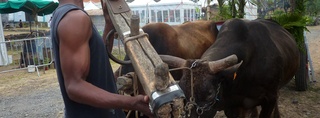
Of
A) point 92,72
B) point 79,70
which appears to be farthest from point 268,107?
point 79,70

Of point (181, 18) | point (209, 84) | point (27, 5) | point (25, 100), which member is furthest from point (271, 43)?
point (181, 18)

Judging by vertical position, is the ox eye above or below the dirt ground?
above

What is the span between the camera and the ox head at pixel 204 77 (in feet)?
11.4

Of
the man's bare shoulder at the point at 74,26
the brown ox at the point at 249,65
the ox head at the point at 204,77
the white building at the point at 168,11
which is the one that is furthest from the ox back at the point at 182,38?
the white building at the point at 168,11

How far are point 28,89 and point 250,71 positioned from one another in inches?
282

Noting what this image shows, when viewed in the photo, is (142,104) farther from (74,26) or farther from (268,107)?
(268,107)

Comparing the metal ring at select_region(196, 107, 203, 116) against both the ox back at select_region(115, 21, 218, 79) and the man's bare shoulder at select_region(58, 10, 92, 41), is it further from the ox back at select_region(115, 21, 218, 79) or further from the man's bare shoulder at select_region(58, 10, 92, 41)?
the man's bare shoulder at select_region(58, 10, 92, 41)

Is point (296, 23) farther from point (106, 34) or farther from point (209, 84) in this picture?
point (106, 34)

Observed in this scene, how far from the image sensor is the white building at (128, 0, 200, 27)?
67.7 ft

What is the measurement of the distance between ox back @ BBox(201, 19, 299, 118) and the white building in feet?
50.2

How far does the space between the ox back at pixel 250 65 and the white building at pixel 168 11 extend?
50.2 feet

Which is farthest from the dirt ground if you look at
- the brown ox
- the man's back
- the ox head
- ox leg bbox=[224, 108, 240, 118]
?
the man's back

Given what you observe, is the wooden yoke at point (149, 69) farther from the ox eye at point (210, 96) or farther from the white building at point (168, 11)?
the white building at point (168, 11)

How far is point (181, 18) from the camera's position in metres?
20.5
